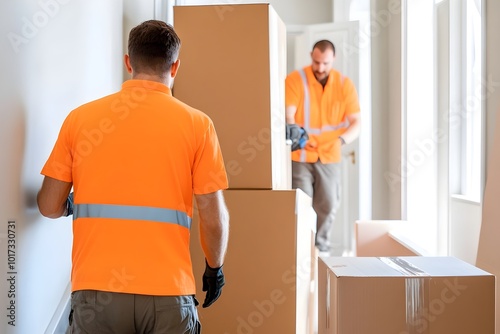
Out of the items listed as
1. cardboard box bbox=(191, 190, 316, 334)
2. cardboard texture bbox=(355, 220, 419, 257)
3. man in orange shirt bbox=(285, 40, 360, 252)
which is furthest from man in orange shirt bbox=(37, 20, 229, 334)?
man in orange shirt bbox=(285, 40, 360, 252)

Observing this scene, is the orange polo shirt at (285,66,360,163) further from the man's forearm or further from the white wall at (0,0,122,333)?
the man's forearm

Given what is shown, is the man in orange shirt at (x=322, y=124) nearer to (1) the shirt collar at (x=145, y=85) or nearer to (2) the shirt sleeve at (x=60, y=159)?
(1) the shirt collar at (x=145, y=85)

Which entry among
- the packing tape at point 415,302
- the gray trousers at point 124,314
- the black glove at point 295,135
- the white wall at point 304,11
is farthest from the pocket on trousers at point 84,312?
the white wall at point 304,11

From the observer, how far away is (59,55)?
1853 mm

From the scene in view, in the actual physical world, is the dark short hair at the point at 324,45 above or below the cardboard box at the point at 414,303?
above

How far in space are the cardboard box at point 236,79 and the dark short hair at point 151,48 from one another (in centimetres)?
92

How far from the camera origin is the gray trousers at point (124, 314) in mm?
1581

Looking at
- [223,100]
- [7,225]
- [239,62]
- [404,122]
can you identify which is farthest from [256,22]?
[404,122]

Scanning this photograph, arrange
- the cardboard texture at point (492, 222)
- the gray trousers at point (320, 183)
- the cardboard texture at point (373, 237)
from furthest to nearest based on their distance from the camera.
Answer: the gray trousers at point (320, 183) < the cardboard texture at point (373, 237) < the cardboard texture at point (492, 222)

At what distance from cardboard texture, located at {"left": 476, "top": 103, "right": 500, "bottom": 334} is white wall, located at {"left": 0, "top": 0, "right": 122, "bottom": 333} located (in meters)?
1.49

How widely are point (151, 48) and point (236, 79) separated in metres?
0.97

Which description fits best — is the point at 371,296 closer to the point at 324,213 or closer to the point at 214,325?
the point at 214,325

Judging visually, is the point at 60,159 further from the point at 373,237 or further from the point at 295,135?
the point at 373,237

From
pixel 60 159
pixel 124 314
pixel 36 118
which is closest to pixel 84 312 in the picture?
pixel 124 314
